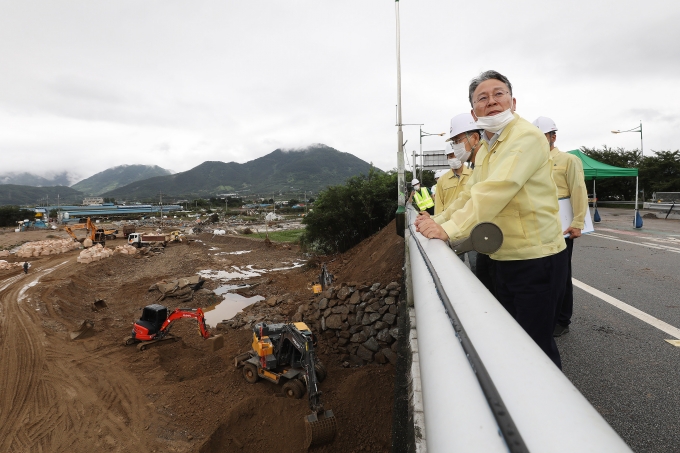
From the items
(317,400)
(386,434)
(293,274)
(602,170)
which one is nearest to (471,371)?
(386,434)

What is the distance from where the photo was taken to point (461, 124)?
4.20 m

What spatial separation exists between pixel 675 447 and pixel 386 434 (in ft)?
15.0

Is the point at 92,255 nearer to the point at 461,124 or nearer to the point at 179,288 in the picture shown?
the point at 179,288

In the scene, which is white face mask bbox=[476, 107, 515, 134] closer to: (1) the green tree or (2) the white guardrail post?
(2) the white guardrail post

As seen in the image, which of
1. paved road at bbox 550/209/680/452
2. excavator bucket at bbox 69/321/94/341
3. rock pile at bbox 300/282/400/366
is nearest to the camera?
paved road at bbox 550/209/680/452

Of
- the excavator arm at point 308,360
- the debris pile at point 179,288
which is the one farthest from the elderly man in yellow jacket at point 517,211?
the debris pile at point 179,288

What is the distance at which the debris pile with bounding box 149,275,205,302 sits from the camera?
18664 mm

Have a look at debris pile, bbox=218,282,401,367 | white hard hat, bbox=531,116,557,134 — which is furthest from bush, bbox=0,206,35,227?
white hard hat, bbox=531,116,557,134

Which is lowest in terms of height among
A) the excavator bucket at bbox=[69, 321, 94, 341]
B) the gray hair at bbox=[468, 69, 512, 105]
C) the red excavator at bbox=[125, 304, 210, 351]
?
the excavator bucket at bbox=[69, 321, 94, 341]

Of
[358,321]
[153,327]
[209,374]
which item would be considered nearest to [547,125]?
[358,321]

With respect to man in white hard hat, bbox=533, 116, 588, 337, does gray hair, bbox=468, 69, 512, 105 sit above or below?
above

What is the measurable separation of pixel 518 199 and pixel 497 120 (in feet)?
1.62

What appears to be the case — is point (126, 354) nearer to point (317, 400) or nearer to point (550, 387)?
point (317, 400)

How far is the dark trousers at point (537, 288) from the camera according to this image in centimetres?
210
